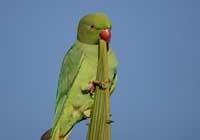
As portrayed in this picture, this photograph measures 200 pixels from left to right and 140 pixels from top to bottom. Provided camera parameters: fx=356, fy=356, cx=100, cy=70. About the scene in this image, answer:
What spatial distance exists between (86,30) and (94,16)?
139mm

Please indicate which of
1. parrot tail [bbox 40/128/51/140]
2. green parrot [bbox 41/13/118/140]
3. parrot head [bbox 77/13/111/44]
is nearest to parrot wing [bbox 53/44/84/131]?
green parrot [bbox 41/13/118/140]

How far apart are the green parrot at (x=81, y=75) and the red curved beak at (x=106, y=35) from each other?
0.07 metres

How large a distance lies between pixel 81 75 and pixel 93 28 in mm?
434

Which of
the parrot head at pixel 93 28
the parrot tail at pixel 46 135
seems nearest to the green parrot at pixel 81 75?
the parrot head at pixel 93 28

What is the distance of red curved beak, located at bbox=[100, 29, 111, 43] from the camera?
281 cm

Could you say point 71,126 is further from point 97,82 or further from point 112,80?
point 97,82

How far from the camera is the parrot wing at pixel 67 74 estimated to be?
3195 millimetres

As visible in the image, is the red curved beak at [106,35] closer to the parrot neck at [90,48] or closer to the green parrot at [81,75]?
the green parrot at [81,75]

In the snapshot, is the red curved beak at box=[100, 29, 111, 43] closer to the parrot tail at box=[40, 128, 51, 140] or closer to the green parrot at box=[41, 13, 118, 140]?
the green parrot at box=[41, 13, 118, 140]

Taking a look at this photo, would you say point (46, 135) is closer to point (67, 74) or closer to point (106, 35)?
point (67, 74)

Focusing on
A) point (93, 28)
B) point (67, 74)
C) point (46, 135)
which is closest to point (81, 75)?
point (67, 74)

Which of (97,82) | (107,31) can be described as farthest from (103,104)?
(107,31)

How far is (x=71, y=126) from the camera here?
3.20 m

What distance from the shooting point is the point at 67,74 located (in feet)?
10.8
